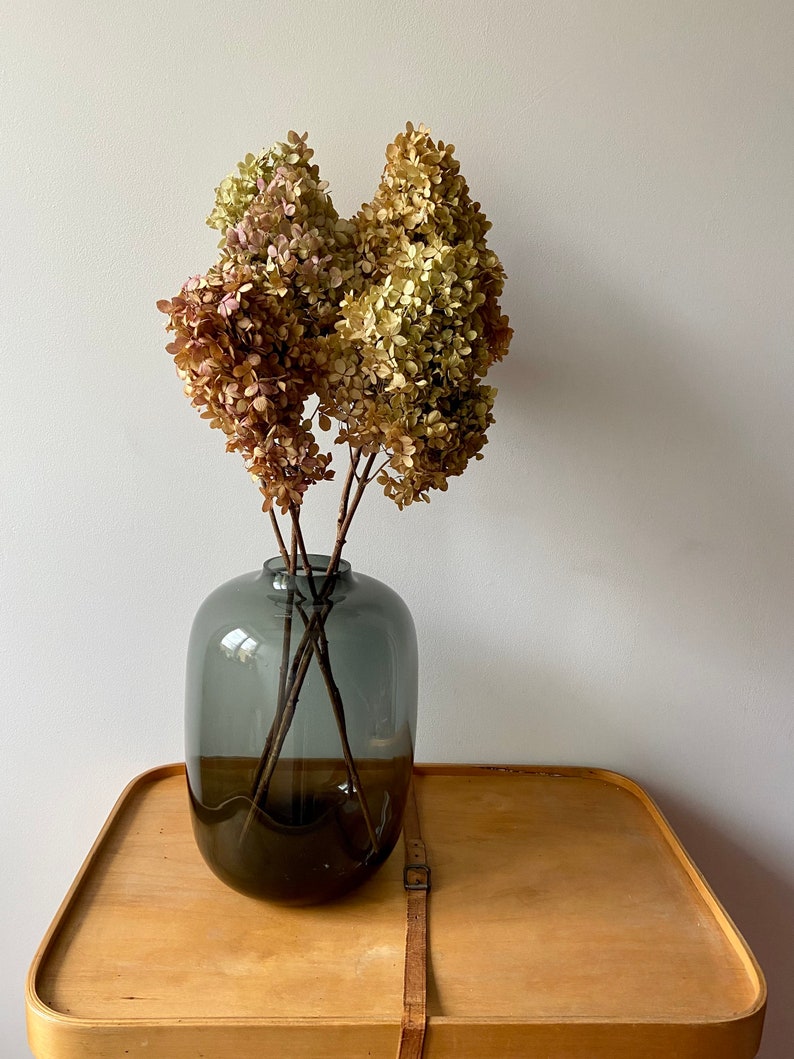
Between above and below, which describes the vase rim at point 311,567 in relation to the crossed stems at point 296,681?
above

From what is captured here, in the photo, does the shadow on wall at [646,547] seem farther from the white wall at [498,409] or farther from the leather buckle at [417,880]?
the leather buckle at [417,880]

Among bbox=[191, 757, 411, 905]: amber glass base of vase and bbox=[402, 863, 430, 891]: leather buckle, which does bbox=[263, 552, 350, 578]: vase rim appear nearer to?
bbox=[191, 757, 411, 905]: amber glass base of vase

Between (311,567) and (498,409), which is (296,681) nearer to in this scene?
(311,567)

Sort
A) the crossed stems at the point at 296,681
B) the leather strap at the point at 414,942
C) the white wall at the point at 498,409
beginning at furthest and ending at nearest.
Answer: the white wall at the point at 498,409 < the crossed stems at the point at 296,681 < the leather strap at the point at 414,942

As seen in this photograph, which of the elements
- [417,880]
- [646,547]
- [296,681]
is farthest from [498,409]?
[417,880]

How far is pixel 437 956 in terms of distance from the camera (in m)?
0.71

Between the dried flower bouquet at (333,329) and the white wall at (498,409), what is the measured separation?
0.19 metres

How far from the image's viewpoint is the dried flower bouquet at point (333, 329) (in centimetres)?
63

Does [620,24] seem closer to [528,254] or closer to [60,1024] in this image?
[528,254]

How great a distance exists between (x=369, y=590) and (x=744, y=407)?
1.63 feet

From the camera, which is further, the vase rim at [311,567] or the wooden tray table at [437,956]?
the vase rim at [311,567]

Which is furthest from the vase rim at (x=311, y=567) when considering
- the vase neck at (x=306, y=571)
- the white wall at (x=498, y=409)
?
the white wall at (x=498, y=409)

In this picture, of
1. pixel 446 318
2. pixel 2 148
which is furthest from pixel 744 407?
pixel 2 148

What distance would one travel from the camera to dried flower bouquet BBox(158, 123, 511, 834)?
0.63m
